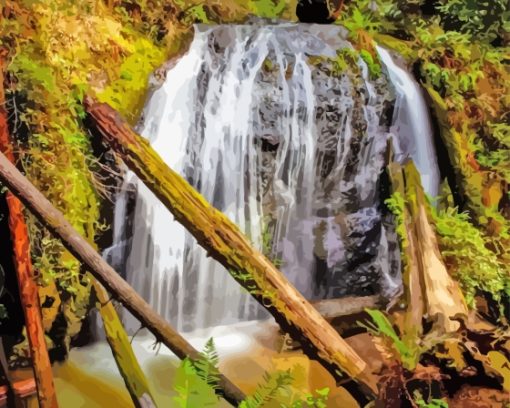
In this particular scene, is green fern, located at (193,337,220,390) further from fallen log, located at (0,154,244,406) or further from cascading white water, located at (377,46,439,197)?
cascading white water, located at (377,46,439,197)

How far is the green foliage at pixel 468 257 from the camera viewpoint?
223cm

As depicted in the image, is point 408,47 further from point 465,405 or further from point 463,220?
point 465,405

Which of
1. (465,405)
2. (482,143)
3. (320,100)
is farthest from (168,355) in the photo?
(482,143)

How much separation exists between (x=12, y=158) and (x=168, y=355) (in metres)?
0.80

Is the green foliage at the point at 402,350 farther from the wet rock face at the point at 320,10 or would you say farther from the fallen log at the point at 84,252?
the wet rock face at the point at 320,10

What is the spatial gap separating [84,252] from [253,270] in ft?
1.51

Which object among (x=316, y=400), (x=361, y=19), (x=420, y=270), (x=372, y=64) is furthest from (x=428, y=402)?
(x=361, y=19)

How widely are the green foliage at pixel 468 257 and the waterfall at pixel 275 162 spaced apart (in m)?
0.18

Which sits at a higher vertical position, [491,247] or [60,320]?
[491,247]

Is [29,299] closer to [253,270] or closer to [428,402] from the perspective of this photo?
[253,270]

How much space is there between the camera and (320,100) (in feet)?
7.41

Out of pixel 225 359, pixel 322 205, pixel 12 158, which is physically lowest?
Result: pixel 225 359

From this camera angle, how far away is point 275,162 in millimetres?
2160

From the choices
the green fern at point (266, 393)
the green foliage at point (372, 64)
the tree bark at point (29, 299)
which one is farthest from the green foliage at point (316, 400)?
the green foliage at point (372, 64)
